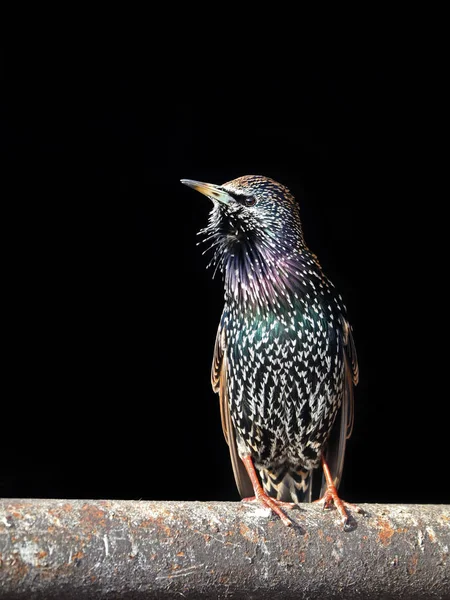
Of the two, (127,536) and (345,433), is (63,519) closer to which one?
(127,536)

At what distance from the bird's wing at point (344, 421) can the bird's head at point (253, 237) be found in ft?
1.14

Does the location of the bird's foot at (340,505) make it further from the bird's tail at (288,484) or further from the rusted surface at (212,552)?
the bird's tail at (288,484)

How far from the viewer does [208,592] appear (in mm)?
1934

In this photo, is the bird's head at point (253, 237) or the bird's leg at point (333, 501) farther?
the bird's head at point (253, 237)

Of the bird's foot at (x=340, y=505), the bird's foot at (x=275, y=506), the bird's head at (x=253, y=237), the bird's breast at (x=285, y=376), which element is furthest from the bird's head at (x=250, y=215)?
the bird's foot at (x=275, y=506)

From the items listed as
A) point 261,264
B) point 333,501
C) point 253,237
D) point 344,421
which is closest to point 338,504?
point 333,501

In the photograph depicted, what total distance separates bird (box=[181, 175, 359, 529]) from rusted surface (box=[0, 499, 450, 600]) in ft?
2.46

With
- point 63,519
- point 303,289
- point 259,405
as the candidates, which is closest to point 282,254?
point 303,289

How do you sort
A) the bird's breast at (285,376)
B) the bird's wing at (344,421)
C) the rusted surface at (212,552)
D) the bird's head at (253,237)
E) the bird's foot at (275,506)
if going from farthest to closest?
the bird's wing at (344,421), the bird's head at (253,237), the bird's breast at (285,376), the bird's foot at (275,506), the rusted surface at (212,552)

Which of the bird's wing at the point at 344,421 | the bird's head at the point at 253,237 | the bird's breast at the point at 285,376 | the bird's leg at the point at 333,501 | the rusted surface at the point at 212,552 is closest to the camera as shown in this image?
the rusted surface at the point at 212,552

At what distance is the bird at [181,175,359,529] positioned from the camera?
9.95 ft

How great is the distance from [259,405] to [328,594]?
1113 millimetres

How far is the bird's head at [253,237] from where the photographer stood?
3143 millimetres

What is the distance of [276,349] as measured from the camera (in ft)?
9.88
